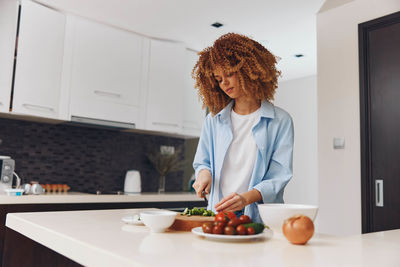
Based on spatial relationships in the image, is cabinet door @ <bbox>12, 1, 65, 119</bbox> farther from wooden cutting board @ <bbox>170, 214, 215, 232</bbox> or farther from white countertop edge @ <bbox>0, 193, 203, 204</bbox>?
wooden cutting board @ <bbox>170, 214, 215, 232</bbox>

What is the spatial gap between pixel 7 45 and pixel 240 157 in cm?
216

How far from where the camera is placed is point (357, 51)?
9.39ft

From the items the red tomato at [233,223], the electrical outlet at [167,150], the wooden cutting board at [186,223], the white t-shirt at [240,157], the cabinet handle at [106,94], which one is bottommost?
the wooden cutting board at [186,223]

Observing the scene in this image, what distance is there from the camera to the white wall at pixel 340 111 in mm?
2811

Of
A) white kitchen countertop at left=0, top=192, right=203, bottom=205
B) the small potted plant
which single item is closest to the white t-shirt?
white kitchen countertop at left=0, top=192, right=203, bottom=205

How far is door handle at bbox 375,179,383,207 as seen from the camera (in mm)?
2676

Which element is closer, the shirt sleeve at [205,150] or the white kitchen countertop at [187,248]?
the white kitchen countertop at [187,248]

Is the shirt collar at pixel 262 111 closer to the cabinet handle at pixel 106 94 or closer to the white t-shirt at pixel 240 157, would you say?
the white t-shirt at pixel 240 157

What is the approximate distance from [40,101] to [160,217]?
222 cm

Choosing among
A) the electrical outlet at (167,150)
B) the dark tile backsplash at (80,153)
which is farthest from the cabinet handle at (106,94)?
the electrical outlet at (167,150)

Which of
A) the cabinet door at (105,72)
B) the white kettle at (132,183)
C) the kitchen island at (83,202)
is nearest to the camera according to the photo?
the kitchen island at (83,202)

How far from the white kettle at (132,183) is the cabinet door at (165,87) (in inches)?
18.8

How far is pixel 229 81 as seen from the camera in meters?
1.54

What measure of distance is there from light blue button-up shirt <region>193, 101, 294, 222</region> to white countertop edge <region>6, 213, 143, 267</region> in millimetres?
684
